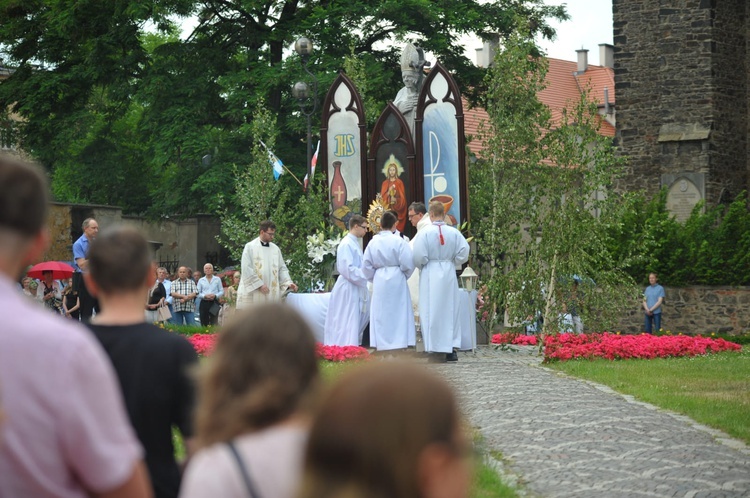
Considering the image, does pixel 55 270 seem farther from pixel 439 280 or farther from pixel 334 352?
pixel 439 280

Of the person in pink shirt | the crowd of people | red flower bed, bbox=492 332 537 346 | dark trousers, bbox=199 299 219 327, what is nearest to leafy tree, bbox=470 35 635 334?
red flower bed, bbox=492 332 537 346

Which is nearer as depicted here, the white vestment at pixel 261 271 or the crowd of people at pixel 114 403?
the crowd of people at pixel 114 403

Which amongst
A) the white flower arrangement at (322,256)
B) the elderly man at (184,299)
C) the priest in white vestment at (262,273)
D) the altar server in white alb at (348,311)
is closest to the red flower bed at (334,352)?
the altar server in white alb at (348,311)

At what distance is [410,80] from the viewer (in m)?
22.8

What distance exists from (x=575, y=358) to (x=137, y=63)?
63.0ft

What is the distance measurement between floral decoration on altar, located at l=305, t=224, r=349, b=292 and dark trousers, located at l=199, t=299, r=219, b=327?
3242 mm

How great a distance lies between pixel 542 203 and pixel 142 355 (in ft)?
45.4

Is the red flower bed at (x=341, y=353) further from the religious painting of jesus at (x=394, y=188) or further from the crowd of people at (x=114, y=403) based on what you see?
the crowd of people at (x=114, y=403)

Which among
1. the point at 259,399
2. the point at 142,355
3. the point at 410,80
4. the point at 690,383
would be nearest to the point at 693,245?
the point at 410,80

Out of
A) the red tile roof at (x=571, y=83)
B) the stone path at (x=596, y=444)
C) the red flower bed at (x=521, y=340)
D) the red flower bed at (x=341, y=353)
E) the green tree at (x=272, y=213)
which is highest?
the red tile roof at (x=571, y=83)

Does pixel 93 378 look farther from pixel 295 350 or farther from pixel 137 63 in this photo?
pixel 137 63

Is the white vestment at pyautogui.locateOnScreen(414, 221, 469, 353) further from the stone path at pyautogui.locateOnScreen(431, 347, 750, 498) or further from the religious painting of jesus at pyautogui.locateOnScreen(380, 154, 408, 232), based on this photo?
the religious painting of jesus at pyautogui.locateOnScreen(380, 154, 408, 232)

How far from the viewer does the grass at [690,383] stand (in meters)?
10.1

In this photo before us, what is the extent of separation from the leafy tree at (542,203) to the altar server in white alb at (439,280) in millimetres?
1268
